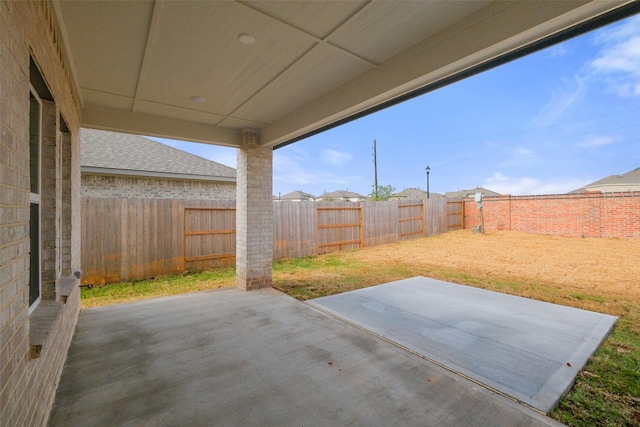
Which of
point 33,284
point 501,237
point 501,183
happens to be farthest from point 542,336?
point 501,183

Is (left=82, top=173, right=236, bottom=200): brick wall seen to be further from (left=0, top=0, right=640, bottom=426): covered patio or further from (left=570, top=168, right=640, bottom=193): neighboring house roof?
(left=570, top=168, right=640, bottom=193): neighboring house roof

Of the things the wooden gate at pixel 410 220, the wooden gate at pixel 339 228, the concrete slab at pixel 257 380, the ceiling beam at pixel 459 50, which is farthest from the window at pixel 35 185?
the wooden gate at pixel 410 220

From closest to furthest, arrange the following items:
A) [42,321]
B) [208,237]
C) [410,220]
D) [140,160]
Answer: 1. [42,321]
2. [208,237]
3. [140,160]
4. [410,220]

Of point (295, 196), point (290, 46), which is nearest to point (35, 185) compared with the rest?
point (290, 46)

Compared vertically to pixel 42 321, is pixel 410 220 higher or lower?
higher

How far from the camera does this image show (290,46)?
2527 mm

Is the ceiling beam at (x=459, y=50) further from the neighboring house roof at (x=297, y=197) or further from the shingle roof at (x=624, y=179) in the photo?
the neighboring house roof at (x=297, y=197)

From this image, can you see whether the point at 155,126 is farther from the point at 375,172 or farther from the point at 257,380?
the point at 375,172

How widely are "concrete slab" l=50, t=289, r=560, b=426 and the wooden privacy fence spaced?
8.57 ft

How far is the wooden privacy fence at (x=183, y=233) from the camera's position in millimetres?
5770

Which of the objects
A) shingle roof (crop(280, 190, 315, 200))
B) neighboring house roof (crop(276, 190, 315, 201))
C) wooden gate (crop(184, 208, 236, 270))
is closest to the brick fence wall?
wooden gate (crop(184, 208, 236, 270))

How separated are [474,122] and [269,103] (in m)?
40.1

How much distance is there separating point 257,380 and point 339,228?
315 inches

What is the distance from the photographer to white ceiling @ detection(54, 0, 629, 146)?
6.65ft
